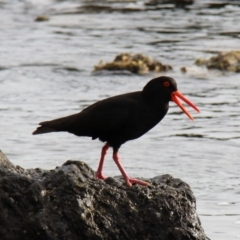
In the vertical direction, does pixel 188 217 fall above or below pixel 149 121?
below

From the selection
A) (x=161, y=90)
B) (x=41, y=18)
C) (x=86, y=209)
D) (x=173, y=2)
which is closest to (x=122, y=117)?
(x=161, y=90)

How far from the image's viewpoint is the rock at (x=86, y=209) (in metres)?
6.12

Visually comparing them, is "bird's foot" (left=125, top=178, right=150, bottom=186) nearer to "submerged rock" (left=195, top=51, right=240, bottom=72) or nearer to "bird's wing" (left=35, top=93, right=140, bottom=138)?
"bird's wing" (left=35, top=93, right=140, bottom=138)

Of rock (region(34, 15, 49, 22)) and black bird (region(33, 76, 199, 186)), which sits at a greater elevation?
black bird (region(33, 76, 199, 186))

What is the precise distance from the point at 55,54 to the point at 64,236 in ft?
42.1

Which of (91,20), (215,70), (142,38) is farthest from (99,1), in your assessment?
(215,70)

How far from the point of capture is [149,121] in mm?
7199

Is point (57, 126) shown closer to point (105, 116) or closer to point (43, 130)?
point (43, 130)

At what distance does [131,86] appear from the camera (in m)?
15.6

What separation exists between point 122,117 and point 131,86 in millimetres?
8427

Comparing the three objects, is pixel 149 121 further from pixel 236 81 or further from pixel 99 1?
pixel 99 1

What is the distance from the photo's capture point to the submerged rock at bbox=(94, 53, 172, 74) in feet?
54.3

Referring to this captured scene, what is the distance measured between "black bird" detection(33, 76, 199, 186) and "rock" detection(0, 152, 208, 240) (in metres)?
0.63

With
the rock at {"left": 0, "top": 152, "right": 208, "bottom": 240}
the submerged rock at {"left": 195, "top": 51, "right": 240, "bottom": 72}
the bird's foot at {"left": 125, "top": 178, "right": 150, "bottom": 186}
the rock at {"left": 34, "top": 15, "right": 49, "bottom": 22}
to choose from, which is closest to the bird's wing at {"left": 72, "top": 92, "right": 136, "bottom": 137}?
the bird's foot at {"left": 125, "top": 178, "right": 150, "bottom": 186}
